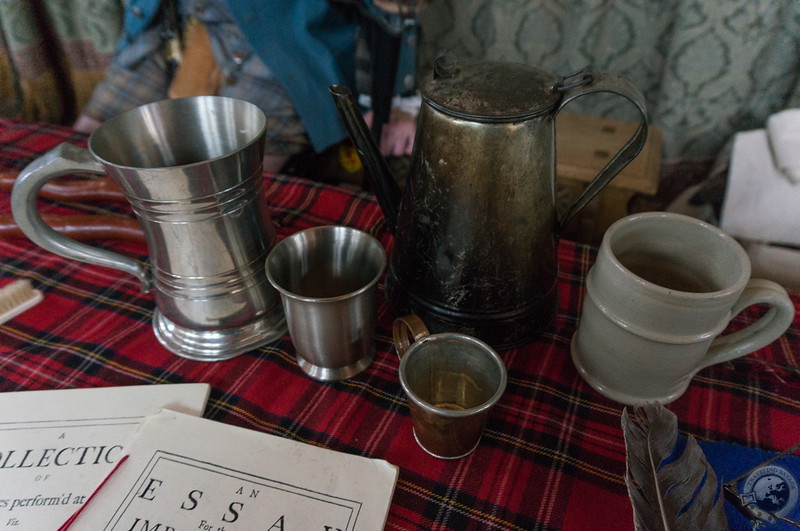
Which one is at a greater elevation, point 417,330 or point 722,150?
point 417,330

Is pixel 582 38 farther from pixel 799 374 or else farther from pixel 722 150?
pixel 799 374

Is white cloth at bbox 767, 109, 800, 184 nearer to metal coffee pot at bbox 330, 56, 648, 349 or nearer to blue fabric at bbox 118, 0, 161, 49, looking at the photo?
metal coffee pot at bbox 330, 56, 648, 349

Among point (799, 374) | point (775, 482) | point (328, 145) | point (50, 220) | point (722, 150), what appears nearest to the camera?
point (775, 482)

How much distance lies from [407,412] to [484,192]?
0.25m

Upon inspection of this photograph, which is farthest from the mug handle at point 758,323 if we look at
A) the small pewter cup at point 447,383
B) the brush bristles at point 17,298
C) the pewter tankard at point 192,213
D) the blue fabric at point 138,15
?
the blue fabric at point 138,15

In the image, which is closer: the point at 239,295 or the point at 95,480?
the point at 95,480

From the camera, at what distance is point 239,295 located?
1.87 feet

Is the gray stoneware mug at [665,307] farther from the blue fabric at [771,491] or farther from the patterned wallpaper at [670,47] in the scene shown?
the patterned wallpaper at [670,47]

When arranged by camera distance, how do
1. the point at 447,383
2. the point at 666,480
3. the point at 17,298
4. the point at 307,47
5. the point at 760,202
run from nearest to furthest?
the point at 666,480
the point at 447,383
the point at 17,298
the point at 760,202
the point at 307,47

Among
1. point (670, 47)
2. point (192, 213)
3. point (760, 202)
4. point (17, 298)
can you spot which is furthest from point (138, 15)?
point (760, 202)

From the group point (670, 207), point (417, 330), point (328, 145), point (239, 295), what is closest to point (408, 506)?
point (417, 330)

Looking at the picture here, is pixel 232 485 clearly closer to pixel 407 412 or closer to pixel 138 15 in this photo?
pixel 407 412

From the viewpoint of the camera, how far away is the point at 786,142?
106 cm

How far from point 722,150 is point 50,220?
1.55m
